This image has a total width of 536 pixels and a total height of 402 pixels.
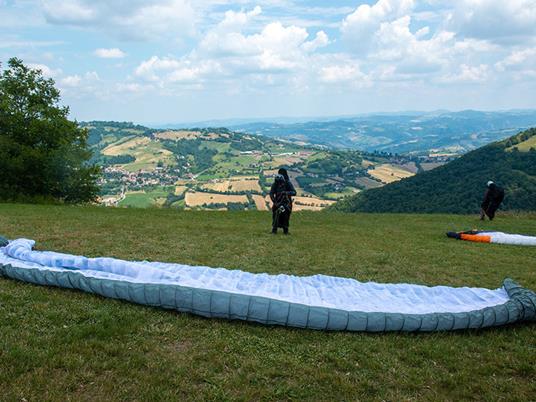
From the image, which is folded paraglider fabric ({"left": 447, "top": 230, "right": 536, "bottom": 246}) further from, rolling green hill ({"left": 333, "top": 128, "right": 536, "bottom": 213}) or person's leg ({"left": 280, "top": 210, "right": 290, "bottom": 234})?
rolling green hill ({"left": 333, "top": 128, "right": 536, "bottom": 213})

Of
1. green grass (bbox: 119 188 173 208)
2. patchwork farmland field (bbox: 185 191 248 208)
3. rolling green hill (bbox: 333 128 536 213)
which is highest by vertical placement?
rolling green hill (bbox: 333 128 536 213)

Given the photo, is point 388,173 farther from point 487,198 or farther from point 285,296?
point 285,296

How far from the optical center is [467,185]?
2867 inches

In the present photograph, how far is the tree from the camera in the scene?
33250 millimetres

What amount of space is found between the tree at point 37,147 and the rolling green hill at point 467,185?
46825mm

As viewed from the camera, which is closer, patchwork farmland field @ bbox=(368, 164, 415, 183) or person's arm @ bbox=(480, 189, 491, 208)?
person's arm @ bbox=(480, 189, 491, 208)

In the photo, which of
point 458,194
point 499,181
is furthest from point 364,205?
point 499,181

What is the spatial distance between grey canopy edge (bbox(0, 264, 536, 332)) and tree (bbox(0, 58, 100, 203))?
29565mm

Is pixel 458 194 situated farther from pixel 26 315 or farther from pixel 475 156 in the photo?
pixel 26 315

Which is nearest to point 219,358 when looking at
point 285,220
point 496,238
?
point 285,220

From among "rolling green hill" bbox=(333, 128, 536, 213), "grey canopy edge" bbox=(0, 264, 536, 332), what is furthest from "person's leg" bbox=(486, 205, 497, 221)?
"rolling green hill" bbox=(333, 128, 536, 213)

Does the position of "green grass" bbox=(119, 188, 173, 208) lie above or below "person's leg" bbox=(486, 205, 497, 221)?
below

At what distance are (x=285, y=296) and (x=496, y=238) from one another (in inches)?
523

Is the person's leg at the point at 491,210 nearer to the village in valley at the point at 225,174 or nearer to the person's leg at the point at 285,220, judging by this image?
the person's leg at the point at 285,220
